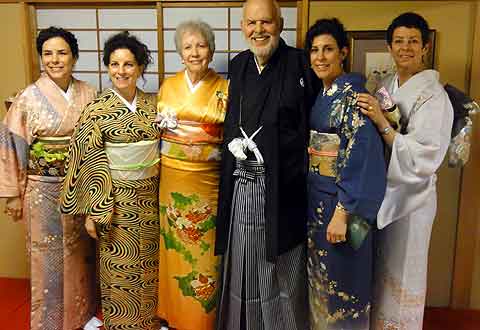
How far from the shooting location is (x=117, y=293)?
255 cm

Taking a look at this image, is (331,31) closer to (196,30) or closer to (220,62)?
(196,30)

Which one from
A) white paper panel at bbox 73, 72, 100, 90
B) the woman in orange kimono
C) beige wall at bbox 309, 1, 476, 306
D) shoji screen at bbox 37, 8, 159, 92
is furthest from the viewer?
white paper panel at bbox 73, 72, 100, 90

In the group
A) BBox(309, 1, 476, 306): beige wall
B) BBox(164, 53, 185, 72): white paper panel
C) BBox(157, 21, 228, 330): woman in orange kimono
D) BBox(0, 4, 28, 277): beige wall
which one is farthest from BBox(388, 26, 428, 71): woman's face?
BBox(0, 4, 28, 277): beige wall

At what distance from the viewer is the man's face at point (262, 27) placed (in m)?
2.30

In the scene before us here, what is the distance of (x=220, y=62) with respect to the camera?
308cm

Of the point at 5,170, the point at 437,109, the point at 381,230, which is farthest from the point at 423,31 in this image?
the point at 5,170

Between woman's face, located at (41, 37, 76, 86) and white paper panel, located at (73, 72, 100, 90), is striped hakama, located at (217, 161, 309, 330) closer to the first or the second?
woman's face, located at (41, 37, 76, 86)

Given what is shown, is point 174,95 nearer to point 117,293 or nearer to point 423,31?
point 117,293

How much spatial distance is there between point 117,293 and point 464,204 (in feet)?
7.38

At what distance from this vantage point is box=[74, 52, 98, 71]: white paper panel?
3.14 metres

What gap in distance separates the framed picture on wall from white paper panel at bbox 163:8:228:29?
32.7 inches

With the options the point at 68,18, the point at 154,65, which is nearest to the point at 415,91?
the point at 154,65

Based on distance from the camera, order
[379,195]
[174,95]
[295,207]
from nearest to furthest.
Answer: [379,195] < [295,207] < [174,95]

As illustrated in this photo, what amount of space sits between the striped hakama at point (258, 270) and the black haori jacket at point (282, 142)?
0.06 meters
